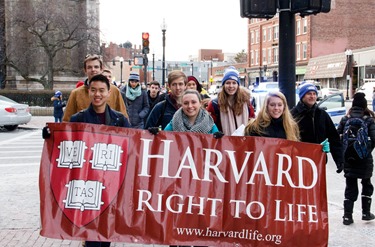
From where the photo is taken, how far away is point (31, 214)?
6879 mm

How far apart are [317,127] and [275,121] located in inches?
36.0

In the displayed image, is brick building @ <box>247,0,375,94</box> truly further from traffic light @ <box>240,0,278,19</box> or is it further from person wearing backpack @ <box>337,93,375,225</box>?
traffic light @ <box>240,0,278,19</box>

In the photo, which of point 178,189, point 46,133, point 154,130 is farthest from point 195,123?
point 46,133

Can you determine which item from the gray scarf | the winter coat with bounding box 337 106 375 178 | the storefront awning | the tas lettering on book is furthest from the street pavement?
the storefront awning

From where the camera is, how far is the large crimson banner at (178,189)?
4352 millimetres

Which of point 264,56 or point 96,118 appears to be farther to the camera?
point 264,56

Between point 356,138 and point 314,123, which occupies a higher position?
point 314,123

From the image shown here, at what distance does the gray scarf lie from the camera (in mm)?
4734

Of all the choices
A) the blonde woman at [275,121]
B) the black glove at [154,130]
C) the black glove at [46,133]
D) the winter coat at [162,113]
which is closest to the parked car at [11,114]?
the winter coat at [162,113]

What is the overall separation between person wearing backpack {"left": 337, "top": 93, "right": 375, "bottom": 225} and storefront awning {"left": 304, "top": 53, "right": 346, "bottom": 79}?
157 ft

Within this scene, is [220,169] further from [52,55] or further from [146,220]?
[52,55]

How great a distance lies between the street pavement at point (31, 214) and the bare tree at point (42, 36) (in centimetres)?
2796

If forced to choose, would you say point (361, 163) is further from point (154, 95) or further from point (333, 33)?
point (333, 33)

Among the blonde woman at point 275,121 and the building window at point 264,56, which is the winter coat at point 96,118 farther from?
the building window at point 264,56
